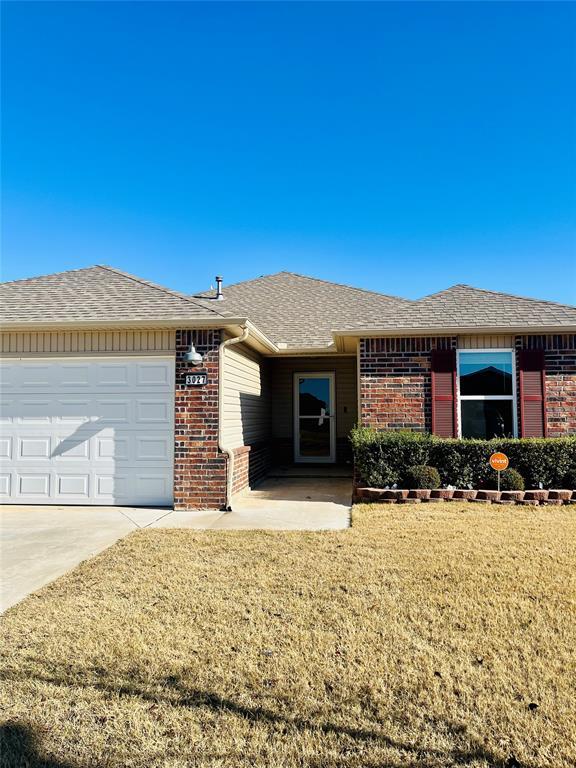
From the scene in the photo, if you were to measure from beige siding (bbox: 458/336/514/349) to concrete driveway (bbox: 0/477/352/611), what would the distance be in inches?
141

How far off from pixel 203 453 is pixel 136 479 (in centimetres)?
125

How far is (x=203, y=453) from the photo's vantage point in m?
7.43

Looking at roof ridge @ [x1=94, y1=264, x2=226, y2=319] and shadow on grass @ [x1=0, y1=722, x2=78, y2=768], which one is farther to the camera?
roof ridge @ [x1=94, y1=264, x2=226, y2=319]

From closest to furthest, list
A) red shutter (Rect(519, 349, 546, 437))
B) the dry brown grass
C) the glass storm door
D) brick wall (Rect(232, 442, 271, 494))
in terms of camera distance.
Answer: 1. the dry brown grass
2. brick wall (Rect(232, 442, 271, 494))
3. red shutter (Rect(519, 349, 546, 437))
4. the glass storm door

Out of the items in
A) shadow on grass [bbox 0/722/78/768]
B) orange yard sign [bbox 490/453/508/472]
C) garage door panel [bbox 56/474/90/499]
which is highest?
orange yard sign [bbox 490/453/508/472]

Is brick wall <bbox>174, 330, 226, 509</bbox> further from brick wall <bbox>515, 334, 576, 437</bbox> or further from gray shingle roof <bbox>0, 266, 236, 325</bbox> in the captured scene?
brick wall <bbox>515, 334, 576, 437</bbox>

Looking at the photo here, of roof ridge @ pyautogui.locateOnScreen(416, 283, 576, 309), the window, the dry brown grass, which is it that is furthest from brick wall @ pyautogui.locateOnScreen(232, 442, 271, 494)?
roof ridge @ pyautogui.locateOnScreen(416, 283, 576, 309)

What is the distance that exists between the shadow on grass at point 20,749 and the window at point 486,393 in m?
7.93

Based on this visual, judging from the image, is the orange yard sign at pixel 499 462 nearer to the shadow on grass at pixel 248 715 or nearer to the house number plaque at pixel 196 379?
the house number plaque at pixel 196 379

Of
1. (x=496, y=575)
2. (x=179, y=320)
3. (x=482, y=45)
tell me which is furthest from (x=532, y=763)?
(x=482, y=45)

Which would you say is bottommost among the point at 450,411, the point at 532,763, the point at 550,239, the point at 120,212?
the point at 532,763

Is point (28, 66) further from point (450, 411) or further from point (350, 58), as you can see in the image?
point (450, 411)

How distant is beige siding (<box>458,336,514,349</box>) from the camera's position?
28.4ft

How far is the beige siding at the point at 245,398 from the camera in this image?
815 cm
